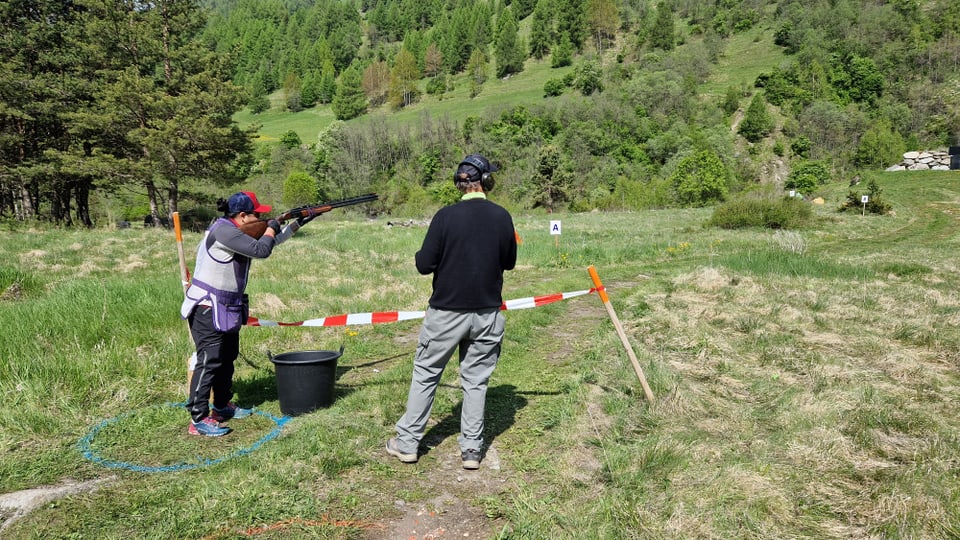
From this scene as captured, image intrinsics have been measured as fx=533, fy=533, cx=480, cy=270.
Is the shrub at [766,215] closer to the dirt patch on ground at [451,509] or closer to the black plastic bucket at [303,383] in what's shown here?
the black plastic bucket at [303,383]

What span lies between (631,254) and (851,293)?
9.28m

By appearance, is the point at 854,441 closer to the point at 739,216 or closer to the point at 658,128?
the point at 739,216

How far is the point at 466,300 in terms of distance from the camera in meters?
4.15

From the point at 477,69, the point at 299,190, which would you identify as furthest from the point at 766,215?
the point at 477,69

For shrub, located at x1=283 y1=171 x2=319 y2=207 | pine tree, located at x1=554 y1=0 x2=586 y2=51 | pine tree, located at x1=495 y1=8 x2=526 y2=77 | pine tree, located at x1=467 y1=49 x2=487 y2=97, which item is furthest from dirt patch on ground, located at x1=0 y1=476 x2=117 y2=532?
pine tree, located at x1=554 y1=0 x2=586 y2=51

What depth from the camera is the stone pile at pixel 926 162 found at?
4931 cm

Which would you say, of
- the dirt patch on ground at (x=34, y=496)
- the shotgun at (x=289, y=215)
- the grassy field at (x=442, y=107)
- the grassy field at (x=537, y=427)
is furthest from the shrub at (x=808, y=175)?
the dirt patch on ground at (x=34, y=496)

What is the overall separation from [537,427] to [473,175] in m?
2.48

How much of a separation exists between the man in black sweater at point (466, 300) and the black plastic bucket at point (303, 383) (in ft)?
4.21

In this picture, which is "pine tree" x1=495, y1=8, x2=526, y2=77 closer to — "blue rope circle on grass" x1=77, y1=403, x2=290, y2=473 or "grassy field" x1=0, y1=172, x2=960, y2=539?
"grassy field" x1=0, y1=172, x2=960, y2=539

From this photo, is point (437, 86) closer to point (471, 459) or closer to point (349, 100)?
point (349, 100)

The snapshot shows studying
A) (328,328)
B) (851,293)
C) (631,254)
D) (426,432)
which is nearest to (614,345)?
(426,432)

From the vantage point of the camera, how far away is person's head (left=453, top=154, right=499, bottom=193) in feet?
14.1

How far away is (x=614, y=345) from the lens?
7.33 metres
